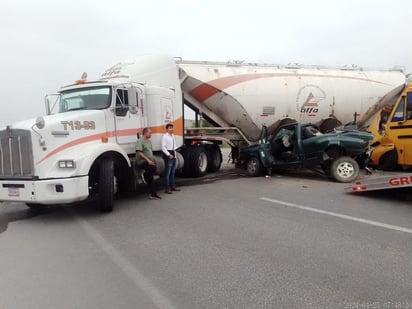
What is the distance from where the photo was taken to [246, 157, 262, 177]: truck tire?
11711 millimetres

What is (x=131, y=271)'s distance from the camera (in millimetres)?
4125

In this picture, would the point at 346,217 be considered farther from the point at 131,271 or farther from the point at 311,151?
the point at 311,151

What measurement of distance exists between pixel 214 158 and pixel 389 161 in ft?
18.3

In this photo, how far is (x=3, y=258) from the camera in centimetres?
469

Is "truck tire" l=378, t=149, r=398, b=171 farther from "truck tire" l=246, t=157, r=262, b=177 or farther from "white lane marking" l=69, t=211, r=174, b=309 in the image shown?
"white lane marking" l=69, t=211, r=174, b=309

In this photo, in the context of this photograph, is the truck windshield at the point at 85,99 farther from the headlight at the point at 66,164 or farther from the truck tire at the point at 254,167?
the truck tire at the point at 254,167

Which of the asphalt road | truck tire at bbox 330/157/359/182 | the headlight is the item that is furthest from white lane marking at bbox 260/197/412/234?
the headlight

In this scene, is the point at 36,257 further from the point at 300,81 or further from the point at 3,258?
the point at 300,81

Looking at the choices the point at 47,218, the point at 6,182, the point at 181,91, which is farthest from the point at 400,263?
the point at 181,91

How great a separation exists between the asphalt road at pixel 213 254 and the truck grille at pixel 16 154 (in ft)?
3.02

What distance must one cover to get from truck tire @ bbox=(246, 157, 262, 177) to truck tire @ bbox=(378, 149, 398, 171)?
360 centimetres

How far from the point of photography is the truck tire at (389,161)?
1044 centimetres

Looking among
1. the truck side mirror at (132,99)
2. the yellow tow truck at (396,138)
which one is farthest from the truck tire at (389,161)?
the truck side mirror at (132,99)

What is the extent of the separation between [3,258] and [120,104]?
13.9ft
